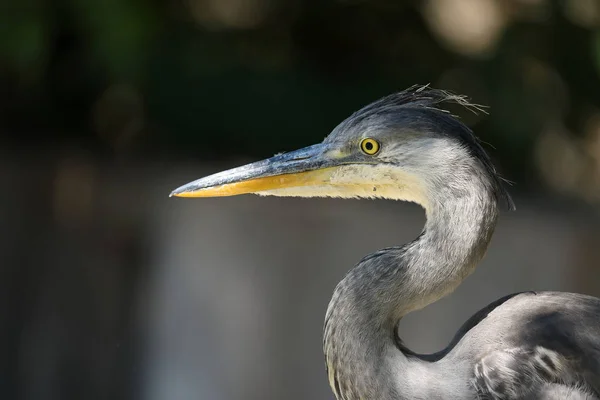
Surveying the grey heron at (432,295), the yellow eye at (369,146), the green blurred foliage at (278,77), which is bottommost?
the grey heron at (432,295)

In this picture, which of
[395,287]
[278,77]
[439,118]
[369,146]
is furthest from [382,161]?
[278,77]

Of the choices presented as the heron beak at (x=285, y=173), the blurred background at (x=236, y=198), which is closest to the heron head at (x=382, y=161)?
the heron beak at (x=285, y=173)

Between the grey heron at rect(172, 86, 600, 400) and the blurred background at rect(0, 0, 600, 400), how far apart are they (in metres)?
2.72

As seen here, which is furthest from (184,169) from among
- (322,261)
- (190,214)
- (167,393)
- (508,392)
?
(508,392)

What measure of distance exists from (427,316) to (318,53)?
1.74 m

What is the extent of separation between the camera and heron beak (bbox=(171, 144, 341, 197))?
2.72 m

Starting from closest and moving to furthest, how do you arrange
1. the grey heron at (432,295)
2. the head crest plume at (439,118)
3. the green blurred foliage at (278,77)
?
the grey heron at (432,295) < the head crest plume at (439,118) < the green blurred foliage at (278,77)

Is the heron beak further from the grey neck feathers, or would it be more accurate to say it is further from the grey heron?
the grey neck feathers

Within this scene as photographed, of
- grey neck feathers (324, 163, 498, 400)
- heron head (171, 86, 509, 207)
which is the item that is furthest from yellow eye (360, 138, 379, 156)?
grey neck feathers (324, 163, 498, 400)

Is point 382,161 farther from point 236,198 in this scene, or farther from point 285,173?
point 236,198

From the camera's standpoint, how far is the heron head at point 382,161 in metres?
2.59

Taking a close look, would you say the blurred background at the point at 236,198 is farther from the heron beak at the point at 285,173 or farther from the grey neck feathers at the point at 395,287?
the grey neck feathers at the point at 395,287

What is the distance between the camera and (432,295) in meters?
2.54

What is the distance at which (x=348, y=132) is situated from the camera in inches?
107
